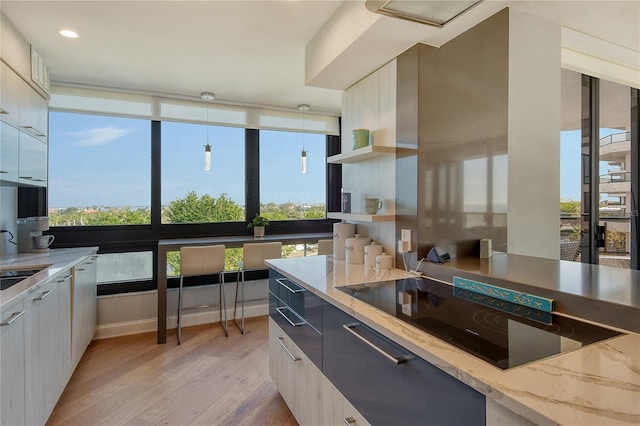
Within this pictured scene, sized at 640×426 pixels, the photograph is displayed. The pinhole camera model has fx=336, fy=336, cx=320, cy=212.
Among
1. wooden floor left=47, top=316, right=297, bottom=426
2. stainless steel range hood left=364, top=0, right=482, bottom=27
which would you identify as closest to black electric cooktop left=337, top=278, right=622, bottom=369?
stainless steel range hood left=364, top=0, right=482, bottom=27

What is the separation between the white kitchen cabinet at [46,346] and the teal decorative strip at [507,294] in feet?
7.13

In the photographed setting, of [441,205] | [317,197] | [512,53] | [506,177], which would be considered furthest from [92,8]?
[317,197]

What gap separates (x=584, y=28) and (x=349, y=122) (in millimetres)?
1622

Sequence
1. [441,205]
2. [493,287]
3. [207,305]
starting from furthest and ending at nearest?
[207,305] → [441,205] → [493,287]

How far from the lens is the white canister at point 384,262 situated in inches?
81.2

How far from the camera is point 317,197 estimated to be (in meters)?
4.62

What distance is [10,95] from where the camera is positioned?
2.25 meters

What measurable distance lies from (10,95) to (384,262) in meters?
2.70

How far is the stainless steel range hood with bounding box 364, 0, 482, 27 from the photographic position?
1231 millimetres

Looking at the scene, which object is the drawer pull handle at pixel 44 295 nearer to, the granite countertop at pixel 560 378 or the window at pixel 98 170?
the window at pixel 98 170

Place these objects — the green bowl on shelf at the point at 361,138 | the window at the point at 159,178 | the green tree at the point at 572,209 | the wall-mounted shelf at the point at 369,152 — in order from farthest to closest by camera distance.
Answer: the window at the point at 159,178
the green tree at the point at 572,209
the green bowl on shelf at the point at 361,138
the wall-mounted shelf at the point at 369,152

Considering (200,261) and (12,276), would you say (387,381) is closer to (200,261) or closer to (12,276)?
A: (12,276)

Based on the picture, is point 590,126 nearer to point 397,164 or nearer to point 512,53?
point 512,53

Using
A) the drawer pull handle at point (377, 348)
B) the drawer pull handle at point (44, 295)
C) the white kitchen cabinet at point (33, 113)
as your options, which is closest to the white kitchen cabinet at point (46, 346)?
the drawer pull handle at point (44, 295)
